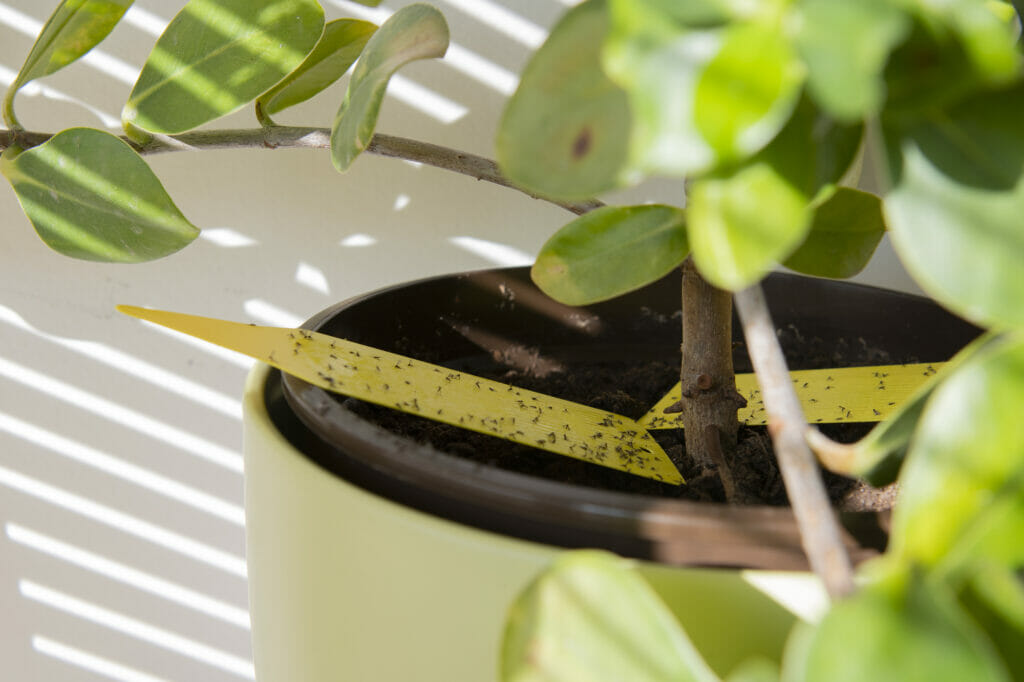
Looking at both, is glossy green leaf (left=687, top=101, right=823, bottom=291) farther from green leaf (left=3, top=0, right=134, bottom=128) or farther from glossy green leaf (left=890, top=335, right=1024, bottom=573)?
green leaf (left=3, top=0, right=134, bottom=128)

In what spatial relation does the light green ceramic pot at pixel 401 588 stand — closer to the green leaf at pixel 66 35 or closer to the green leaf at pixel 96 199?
the green leaf at pixel 96 199

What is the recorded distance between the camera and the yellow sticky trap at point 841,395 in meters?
0.40

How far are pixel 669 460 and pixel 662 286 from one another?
192mm

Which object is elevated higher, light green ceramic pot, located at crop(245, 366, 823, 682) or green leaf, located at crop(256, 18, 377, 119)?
green leaf, located at crop(256, 18, 377, 119)

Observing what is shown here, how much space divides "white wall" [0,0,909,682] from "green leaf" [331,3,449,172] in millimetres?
324

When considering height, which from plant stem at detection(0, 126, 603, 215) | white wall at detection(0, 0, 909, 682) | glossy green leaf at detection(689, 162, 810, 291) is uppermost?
glossy green leaf at detection(689, 162, 810, 291)

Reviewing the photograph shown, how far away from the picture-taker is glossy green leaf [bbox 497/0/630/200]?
0.19 meters

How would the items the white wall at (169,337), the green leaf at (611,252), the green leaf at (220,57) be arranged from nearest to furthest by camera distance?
the green leaf at (611,252)
the green leaf at (220,57)
the white wall at (169,337)

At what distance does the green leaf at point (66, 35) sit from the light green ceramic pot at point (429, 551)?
0.69ft

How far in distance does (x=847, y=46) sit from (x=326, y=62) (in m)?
0.39

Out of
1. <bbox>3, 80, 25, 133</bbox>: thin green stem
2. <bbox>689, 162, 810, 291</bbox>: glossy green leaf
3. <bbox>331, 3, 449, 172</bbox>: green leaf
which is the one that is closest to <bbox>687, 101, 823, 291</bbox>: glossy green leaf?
<bbox>689, 162, 810, 291</bbox>: glossy green leaf

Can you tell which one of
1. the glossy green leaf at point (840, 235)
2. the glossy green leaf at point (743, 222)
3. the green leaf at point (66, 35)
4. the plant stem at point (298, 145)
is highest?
the green leaf at point (66, 35)

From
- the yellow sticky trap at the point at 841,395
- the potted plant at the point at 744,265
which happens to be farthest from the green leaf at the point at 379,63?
the yellow sticky trap at the point at 841,395

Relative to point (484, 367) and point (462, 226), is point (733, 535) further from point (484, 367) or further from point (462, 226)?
point (462, 226)
